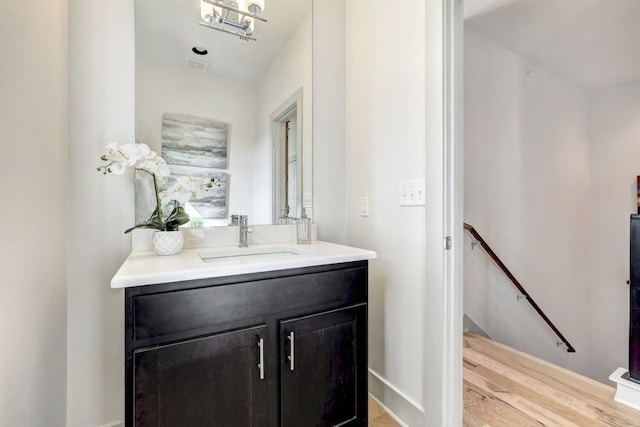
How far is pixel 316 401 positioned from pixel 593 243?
176 inches

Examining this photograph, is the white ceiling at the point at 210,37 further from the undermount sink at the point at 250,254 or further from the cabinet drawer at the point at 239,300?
the cabinet drawer at the point at 239,300

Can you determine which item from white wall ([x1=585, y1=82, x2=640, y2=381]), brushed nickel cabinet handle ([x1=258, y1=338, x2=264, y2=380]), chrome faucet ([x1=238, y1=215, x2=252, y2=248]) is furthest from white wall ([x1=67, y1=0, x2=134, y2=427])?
white wall ([x1=585, y1=82, x2=640, y2=381])

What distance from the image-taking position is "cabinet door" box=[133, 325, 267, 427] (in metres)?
0.92

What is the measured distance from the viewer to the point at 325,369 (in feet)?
4.07

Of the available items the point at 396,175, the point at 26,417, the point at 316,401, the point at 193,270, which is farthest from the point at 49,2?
the point at 316,401

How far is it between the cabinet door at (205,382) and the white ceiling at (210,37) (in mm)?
1364

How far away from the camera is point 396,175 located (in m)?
1.58

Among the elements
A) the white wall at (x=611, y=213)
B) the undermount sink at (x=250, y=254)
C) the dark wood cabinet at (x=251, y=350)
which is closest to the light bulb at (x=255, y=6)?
the undermount sink at (x=250, y=254)

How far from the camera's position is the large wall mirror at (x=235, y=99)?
147 cm

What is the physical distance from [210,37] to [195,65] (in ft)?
0.61

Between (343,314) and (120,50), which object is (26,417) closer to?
(343,314)

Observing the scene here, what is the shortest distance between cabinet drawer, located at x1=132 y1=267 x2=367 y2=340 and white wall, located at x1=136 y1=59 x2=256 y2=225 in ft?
2.07

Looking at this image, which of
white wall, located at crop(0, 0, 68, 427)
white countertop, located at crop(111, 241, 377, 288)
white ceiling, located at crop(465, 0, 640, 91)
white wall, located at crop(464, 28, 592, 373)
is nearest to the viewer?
white wall, located at crop(0, 0, 68, 427)

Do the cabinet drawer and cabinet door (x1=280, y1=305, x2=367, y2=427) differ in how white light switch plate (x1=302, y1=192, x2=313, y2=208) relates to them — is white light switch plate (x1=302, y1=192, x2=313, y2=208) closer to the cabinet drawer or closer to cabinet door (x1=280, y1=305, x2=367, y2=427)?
the cabinet drawer
